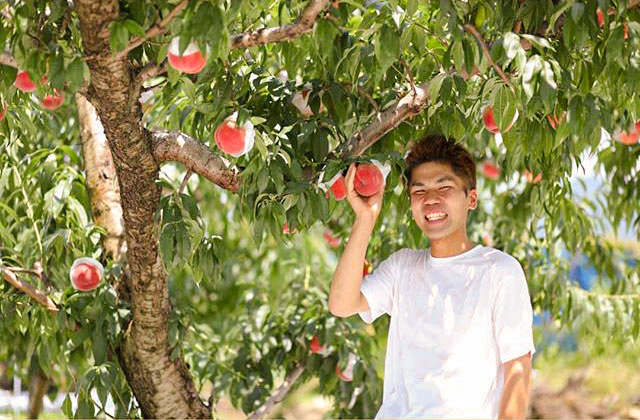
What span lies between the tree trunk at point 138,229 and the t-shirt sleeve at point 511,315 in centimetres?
67

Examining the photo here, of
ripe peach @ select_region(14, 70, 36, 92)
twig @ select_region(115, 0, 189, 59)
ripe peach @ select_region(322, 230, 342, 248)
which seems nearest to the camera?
twig @ select_region(115, 0, 189, 59)

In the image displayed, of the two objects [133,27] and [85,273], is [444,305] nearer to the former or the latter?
[133,27]

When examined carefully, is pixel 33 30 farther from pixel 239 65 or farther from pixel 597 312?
pixel 597 312

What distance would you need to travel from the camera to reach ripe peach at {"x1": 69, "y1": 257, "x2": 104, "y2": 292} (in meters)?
2.18

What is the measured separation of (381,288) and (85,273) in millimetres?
711

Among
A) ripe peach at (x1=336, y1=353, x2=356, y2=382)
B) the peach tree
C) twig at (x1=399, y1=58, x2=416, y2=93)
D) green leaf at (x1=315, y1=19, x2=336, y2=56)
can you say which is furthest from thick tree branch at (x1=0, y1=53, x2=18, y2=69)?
ripe peach at (x1=336, y1=353, x2=356, y2=382)

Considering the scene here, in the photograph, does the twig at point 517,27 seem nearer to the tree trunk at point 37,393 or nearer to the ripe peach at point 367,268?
the ripe peach at point 367,268

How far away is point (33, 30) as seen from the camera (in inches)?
59.8

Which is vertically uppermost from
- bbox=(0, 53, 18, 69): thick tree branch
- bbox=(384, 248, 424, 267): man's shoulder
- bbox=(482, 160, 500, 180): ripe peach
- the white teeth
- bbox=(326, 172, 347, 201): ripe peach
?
bbox=(482, 160, 500, 180): ripe peach

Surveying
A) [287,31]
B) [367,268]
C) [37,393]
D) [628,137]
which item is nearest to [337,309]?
[287,31]

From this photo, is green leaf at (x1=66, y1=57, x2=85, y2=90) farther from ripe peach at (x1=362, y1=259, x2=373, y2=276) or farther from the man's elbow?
ripe peach at (x1=362, y1=259, x2=373, y2=276)

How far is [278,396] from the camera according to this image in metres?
2.61

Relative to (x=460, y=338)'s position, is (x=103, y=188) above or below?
above

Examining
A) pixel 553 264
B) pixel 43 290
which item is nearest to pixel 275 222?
pixel 43 290
